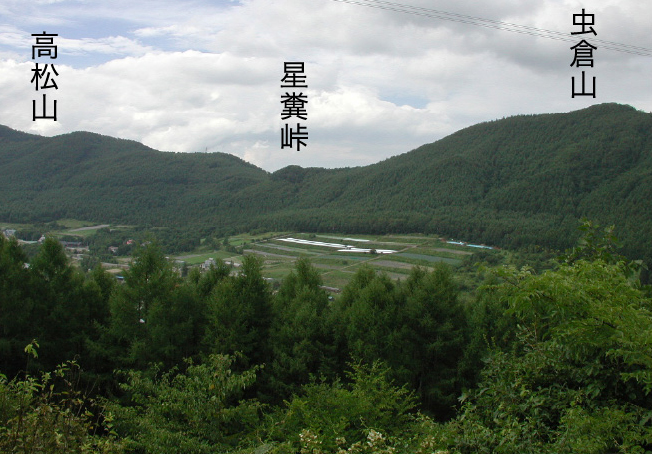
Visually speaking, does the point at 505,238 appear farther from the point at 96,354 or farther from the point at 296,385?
the point at 96,354

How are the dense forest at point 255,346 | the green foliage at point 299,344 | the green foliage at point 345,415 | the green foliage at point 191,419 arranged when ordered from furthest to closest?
the green foliage at point 299,344, the green foliage at point 345,415, the dense forest at point 255,346, the green foliage at point 191,419

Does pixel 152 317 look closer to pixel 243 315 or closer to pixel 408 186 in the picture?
pixel 243 315

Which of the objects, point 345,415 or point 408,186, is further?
point 408,186

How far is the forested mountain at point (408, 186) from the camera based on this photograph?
65625mm

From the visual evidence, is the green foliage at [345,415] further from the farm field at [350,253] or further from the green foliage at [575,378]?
the farm field at [350,253]

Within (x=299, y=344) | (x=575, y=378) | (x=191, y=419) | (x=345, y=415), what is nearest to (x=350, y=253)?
(x=299, y=344)

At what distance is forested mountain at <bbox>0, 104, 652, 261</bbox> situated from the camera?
65.6 m

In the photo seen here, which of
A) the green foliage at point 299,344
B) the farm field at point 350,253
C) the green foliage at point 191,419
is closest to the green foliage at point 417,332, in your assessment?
the green foliage at point 299,344

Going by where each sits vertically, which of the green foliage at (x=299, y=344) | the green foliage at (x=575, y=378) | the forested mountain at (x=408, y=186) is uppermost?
the forested mountain at (x=408, y=186)

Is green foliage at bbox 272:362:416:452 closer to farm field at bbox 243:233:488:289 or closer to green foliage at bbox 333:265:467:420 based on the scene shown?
green foliage at bbox 333:265:467:420

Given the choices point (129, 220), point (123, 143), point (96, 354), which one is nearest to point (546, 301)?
point (96, 354)

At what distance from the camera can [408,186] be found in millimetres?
92500

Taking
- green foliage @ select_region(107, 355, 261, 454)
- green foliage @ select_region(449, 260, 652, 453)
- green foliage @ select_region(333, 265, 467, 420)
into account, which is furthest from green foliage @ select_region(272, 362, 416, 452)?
green foliage @ select_region(333, 265, 467, 420)

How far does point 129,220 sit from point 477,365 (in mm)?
96834
